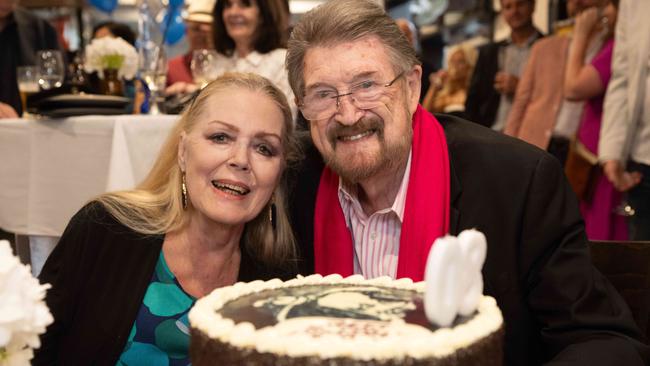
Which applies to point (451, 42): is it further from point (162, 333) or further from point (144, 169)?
point (162, 333)

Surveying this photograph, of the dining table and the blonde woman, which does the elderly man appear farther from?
the dining table

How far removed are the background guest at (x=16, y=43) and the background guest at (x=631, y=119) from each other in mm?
2538

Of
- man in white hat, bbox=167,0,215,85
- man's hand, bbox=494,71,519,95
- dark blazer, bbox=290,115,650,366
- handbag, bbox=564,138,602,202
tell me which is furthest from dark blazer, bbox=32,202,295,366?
man's hand, bbox=494,71,519,95

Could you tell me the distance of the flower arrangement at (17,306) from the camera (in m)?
0.94

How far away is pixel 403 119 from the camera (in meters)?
1.82

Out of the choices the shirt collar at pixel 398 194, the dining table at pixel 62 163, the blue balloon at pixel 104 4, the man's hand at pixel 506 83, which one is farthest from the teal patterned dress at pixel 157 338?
the blue balloon at pixel 104 4

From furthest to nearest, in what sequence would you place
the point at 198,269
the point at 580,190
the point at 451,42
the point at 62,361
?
the point at 451,42 < the point at 580,190 < the point at 198,269 < the point at 62,361

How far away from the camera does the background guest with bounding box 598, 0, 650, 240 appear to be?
2.95m

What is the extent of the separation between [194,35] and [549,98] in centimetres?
230

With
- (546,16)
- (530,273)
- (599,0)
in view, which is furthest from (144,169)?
(546,16)

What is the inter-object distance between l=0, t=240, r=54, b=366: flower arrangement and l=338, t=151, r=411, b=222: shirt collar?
100 cm

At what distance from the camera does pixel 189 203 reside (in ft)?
6.52

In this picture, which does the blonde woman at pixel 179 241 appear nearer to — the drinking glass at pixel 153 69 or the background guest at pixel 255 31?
the drinking glass at pixel 153 69

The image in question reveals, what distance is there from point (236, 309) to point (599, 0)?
10.5ft
